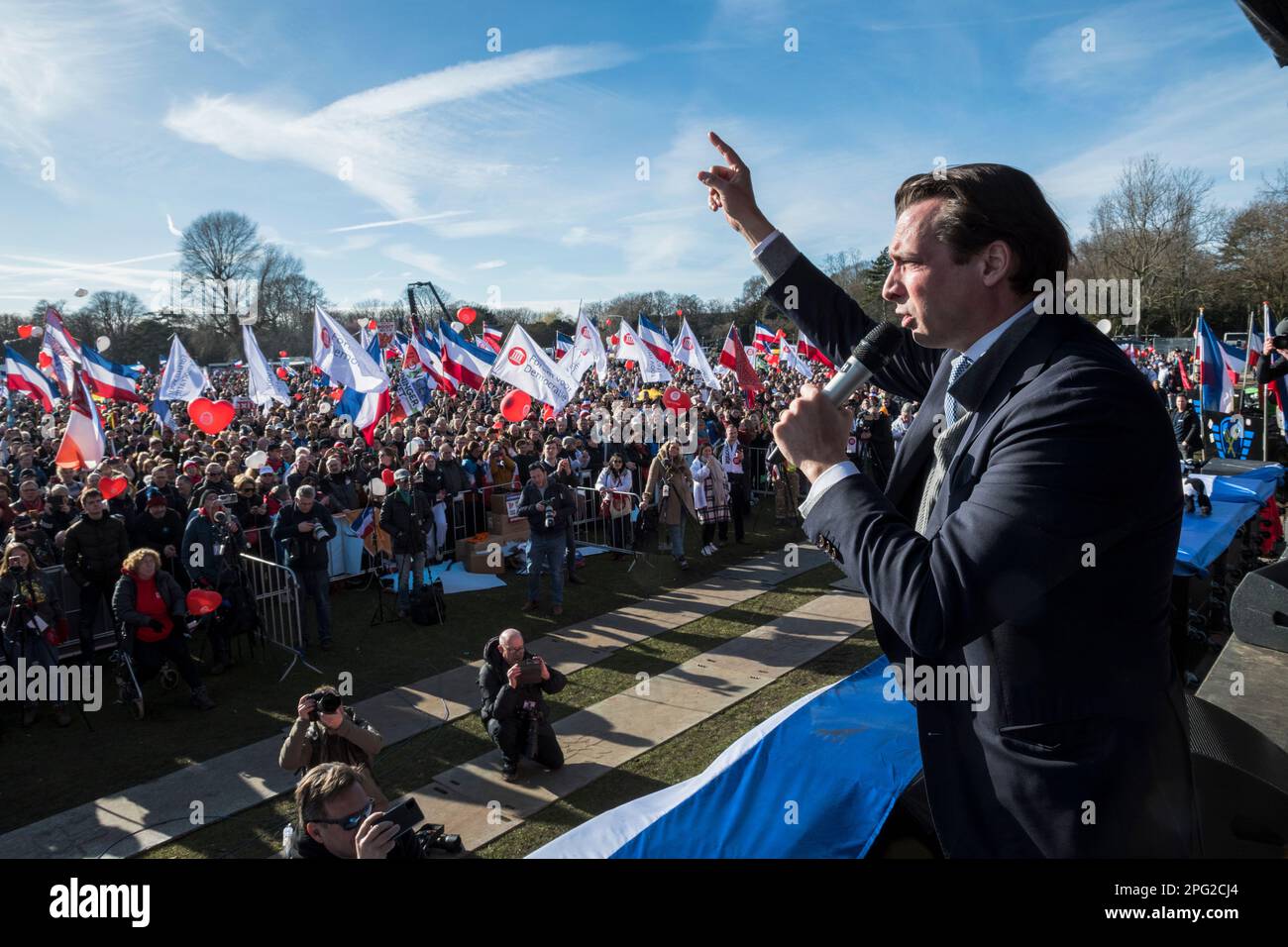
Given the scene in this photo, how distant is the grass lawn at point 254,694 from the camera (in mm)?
6988

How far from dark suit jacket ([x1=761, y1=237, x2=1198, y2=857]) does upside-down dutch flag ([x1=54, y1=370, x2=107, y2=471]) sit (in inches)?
501

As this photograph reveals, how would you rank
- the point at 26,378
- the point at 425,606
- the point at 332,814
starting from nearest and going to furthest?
1. the point at 332,814
2. the point at 425,606
3. the point at 26,378

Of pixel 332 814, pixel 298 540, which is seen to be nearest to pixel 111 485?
pixel 298 540

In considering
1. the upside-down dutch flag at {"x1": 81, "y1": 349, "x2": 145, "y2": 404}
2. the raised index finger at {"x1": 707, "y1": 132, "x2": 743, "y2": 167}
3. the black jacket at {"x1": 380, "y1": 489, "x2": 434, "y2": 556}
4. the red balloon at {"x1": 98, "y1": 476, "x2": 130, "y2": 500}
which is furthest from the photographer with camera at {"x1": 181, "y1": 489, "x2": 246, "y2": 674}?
the upside-down dutch flag at {"x1": 81, "y1": 349, "x2": 145, "y2": 404}

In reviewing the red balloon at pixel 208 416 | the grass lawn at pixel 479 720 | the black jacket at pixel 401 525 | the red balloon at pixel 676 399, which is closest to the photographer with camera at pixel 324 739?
the grass lawn at pixel 479 720

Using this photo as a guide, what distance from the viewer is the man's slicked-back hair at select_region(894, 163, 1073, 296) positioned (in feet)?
4.79

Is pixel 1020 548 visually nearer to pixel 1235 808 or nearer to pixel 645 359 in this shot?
pixel 1235 808

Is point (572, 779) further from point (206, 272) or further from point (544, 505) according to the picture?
point (206, 272)

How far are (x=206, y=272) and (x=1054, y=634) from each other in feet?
234

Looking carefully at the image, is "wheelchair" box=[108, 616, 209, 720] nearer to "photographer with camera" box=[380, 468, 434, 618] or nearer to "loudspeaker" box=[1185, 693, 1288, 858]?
"photographer with camera" box=[380, 468, 434, 618]

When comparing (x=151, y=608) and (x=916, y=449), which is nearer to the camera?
(x=916, y=449)

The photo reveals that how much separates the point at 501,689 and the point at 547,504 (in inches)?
171

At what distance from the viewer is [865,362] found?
5.65 feet
